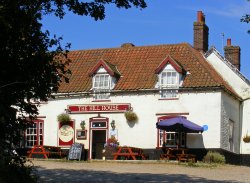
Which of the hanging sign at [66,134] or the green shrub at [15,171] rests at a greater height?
the hanging sign at [66,134]

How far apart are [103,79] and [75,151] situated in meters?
Result: 4.73

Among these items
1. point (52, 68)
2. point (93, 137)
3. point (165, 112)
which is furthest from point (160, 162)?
point (52, 68)

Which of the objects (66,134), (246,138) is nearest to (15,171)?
(66,134)

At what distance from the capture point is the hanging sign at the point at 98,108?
3264 cm

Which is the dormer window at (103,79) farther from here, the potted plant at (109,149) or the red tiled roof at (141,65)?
the potted plant at (109,149)

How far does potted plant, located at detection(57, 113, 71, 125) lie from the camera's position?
33406 mm

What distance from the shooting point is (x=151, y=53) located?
3506 cm

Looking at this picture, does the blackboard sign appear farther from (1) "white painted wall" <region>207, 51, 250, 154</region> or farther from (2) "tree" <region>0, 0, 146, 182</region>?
(2) "tree" <region>0, 0, 146, 182</region>

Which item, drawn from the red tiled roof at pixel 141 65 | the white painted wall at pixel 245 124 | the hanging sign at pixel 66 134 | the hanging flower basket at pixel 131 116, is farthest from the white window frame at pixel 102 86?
the white painted wall at pixel 245 124

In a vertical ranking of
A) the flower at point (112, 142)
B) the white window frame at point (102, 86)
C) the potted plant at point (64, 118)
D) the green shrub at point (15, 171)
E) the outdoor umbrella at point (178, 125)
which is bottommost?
the green shrub at point (15, 171)

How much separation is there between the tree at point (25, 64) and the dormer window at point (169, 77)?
18.5 m

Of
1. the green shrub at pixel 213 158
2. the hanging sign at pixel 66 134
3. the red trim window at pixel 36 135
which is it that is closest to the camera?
the green shrub at pixel 213 158

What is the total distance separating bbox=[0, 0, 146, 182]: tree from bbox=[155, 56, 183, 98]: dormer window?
18.5 meters

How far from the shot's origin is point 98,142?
33.9m
